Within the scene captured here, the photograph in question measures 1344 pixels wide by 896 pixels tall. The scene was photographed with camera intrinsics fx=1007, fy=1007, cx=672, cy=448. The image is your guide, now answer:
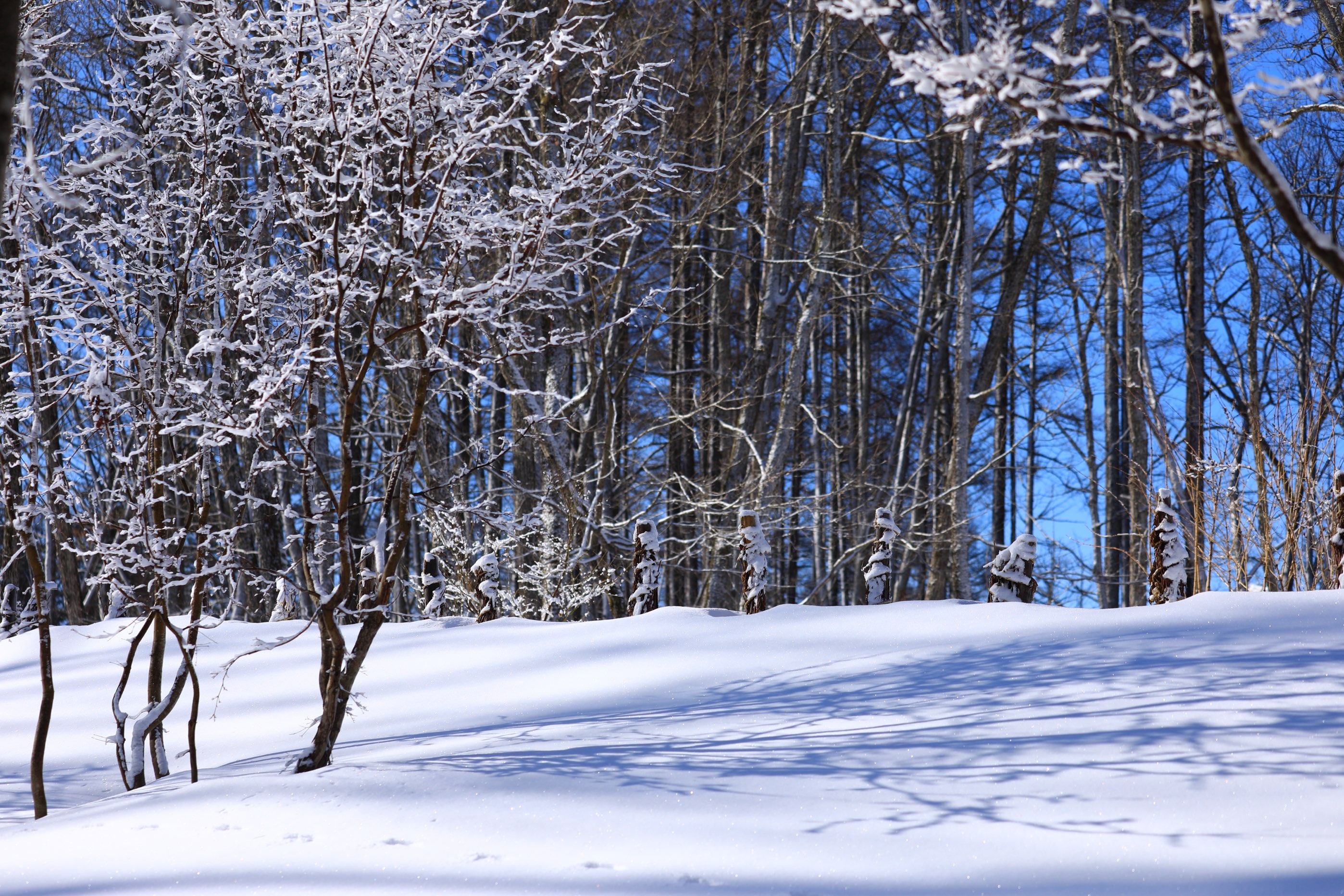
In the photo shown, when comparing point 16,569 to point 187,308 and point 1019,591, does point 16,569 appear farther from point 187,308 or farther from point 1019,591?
point 1019,591

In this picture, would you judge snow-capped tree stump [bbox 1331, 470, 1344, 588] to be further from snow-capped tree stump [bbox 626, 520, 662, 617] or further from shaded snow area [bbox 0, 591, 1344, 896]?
snow-capped tree stump [bbox 626, 520, 662, 617]

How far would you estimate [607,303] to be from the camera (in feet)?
35.9

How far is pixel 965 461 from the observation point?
10.1 metres

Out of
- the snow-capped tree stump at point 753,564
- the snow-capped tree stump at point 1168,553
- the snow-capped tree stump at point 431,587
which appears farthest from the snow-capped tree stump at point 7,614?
the snow-capped tree stump at point 1168,553

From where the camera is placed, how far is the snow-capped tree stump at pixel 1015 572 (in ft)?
20.3

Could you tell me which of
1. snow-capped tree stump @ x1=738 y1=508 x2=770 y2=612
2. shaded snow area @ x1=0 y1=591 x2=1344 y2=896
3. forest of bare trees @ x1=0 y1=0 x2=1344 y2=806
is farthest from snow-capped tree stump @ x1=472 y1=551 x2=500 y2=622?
shaded snow area @ x1=0 y1=591 x2=1344 y2=896

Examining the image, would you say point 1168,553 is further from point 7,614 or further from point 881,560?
point 7,614

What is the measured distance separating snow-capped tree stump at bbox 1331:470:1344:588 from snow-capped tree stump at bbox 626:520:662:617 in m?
4.29

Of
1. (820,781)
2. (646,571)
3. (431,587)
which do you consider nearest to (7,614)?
(431,587)

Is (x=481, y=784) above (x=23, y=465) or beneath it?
beneath

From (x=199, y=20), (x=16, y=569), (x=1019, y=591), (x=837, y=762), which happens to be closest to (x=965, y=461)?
(x=1019, y=591)

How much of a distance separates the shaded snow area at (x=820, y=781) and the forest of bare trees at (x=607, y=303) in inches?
31.3

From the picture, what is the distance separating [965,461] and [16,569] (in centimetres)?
1495

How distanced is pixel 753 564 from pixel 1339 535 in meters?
3.56
